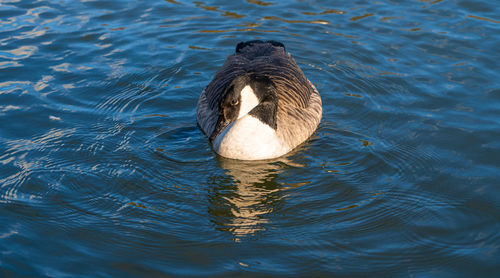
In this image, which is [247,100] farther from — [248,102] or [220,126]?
[220,126]

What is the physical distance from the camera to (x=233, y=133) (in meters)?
8.00

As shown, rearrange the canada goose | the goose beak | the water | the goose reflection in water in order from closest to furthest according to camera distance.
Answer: the water
the goose reflection in water
the goose beak
the canada goose

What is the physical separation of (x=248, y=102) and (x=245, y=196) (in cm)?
146

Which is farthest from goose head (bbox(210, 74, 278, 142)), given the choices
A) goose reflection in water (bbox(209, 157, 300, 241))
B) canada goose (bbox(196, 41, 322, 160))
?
goose reflection in water (bbox(209, 157, 300, 241))

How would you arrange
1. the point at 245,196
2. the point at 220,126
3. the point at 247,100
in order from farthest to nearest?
the point at 247,100
the point at 220,126
the point at 245,196

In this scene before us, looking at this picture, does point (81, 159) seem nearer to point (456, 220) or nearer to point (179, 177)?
point (179, 177)

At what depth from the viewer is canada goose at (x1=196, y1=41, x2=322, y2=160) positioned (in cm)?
782

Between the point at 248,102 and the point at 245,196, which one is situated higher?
the point at 248,102

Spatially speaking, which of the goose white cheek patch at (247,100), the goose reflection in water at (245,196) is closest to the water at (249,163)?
the goose reflection in water at (245,196)

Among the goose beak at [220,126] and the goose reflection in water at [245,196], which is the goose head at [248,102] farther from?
the goose reflection in water at [245,196]

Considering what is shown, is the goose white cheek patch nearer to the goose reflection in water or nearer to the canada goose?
the canada goose

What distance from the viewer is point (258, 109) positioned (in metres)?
8.02

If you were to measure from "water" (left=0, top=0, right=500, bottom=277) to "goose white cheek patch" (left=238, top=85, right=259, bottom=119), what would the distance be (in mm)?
778

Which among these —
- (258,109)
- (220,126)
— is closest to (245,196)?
(220,126)
